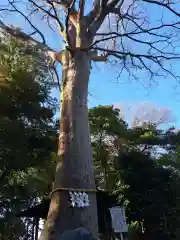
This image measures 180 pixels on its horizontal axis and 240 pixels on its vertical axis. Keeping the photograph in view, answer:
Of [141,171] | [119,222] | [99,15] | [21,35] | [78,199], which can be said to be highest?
[99,15]

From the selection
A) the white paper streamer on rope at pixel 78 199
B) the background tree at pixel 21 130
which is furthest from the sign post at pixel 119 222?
the background tree at pixel 21 130

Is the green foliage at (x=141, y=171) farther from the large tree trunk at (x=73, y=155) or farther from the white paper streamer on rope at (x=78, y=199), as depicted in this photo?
the white paper streamer on rope at (x=78, y=199)

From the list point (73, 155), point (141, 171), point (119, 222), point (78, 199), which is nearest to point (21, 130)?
point (73, 155)

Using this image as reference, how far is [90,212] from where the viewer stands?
15.5 ft

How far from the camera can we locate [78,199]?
15.4ft

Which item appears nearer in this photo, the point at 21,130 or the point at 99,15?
the point at 99,15

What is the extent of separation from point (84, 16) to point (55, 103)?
163 inches

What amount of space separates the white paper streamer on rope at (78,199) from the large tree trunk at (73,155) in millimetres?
57

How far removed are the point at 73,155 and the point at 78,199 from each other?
0.69 meters

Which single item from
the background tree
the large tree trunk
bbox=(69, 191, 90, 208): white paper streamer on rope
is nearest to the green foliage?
the background tree

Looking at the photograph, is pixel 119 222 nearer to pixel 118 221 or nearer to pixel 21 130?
pixel 118 221

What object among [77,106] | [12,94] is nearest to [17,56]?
[12,94]

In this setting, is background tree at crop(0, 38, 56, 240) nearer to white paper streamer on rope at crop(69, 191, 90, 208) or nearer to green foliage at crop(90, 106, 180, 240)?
green foliage at crop(90, 106, 180, 240)

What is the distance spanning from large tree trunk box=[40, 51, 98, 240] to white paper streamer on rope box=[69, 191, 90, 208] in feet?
0.19
